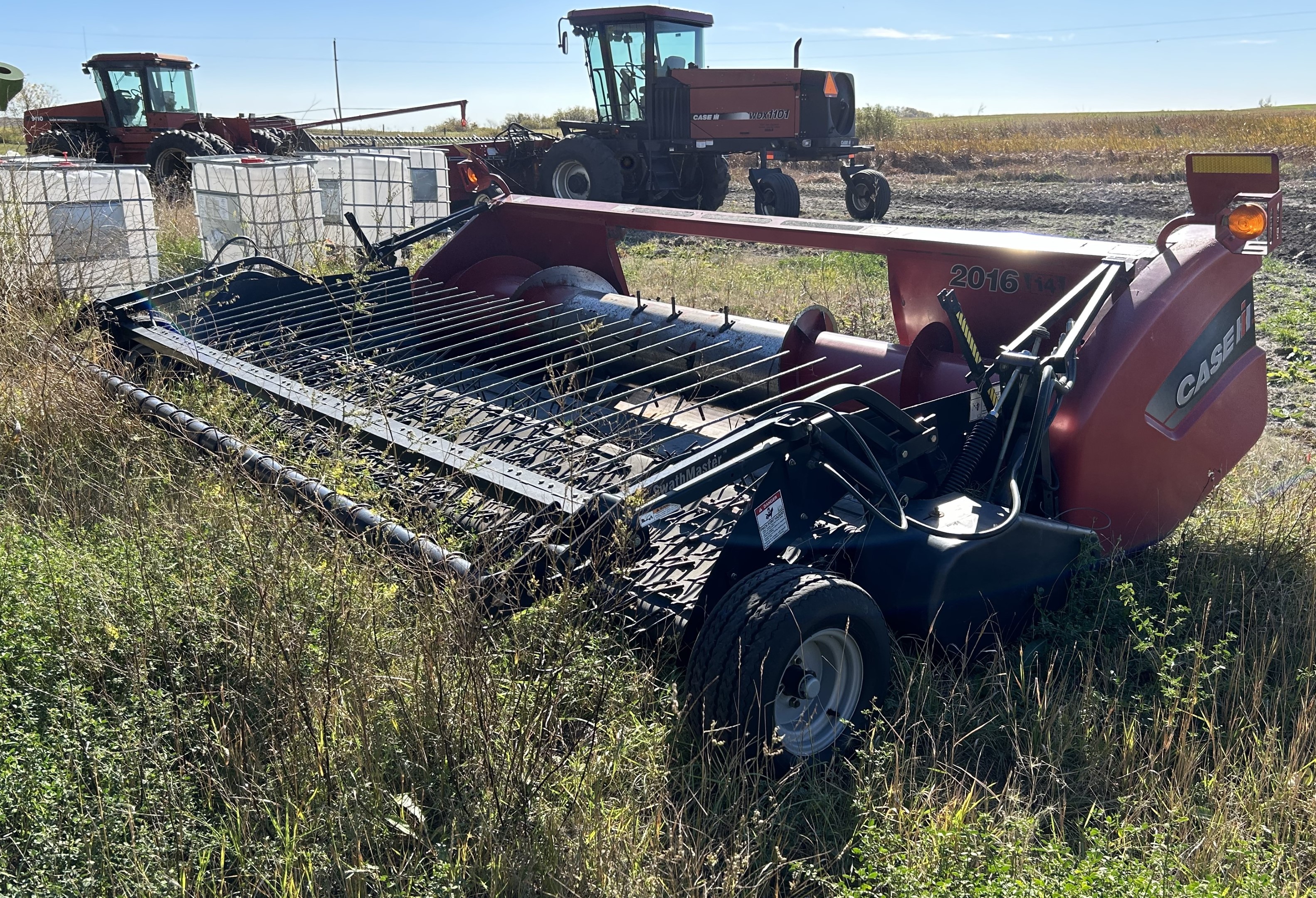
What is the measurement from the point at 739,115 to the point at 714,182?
1.25m

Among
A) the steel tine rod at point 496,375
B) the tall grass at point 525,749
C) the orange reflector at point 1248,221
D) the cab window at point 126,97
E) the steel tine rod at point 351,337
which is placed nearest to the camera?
the tall grass at point 525,749

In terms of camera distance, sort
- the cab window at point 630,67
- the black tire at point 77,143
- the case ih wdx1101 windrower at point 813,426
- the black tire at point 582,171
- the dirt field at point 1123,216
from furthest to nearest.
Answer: the black tire at point 77,143 < the cab window at point 630,67 < the black tire at point 582,171 < the dirt field at point 1123,216 < the case ih wdx1101 windrower at point 813,426

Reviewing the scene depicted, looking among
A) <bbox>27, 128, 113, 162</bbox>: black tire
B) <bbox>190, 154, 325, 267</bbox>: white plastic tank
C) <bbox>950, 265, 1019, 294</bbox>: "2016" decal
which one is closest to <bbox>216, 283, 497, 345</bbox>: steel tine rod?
<bbox>950, 265, 1019, 294</bbox>: "2016" decal

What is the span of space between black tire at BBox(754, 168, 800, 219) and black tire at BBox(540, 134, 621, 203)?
6.61 ft

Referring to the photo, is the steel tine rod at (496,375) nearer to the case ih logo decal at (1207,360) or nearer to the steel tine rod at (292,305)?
the steel tine rod at (292,305)

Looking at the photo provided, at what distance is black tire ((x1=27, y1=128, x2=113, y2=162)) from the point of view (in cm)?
1669

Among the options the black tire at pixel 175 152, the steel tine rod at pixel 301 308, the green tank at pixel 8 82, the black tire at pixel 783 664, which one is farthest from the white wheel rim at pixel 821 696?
the black tire at pixel 175 152

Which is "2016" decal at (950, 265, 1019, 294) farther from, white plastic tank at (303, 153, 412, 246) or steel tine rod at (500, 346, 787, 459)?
white plastic tank at (303, 153, 412, 246)

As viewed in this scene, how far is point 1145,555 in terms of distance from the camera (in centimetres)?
363

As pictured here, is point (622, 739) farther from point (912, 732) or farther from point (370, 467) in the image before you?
point (370, 467)

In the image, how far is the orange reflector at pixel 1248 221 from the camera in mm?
3457

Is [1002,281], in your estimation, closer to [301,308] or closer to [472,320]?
[472,320]

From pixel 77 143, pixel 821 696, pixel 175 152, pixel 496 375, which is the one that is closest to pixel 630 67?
pixel 175 152

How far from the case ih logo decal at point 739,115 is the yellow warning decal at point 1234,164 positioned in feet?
37.5
